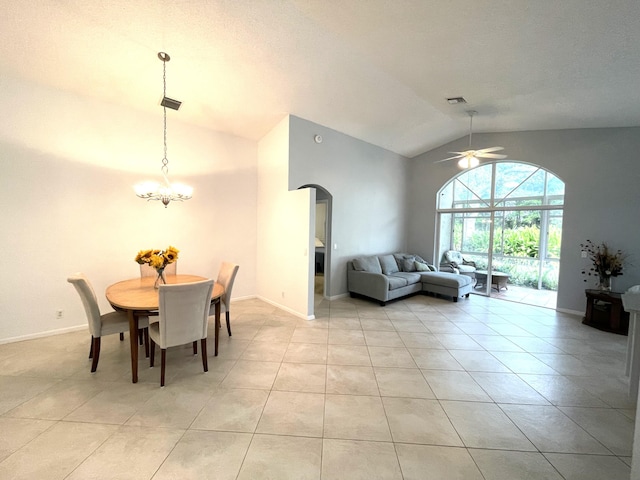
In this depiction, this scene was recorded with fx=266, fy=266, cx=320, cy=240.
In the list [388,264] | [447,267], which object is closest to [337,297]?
[388,264]

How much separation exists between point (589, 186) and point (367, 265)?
412cm

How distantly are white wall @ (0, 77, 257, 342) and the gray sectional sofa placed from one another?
2820 millimetres

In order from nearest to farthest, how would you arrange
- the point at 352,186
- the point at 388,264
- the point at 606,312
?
the point at 606,312, the point at 352,186, the point at 388,264

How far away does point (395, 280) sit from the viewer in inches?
204

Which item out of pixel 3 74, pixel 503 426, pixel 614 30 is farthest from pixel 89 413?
pixel 614 30

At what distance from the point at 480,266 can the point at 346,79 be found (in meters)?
5.06

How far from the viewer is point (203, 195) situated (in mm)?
4637

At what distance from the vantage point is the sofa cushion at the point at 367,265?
539cm

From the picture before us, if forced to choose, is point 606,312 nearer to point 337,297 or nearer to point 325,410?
point 337,297

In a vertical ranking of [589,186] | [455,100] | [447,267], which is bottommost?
[447,267]

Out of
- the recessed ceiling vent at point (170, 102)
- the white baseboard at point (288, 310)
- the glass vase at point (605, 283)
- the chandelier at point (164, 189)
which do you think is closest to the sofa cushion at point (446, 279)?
the glass vase at point (605, 283)

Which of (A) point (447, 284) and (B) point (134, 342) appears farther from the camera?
(A) point (447, 284)

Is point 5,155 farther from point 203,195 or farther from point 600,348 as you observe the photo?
point 600,348

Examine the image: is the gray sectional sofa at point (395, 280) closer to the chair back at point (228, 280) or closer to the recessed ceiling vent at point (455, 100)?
the chair back at point (228, 280)
